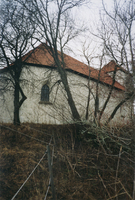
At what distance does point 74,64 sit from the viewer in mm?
8805

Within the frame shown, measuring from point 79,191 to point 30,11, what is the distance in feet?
26.0

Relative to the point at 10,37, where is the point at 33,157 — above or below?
below

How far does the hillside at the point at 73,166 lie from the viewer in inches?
160

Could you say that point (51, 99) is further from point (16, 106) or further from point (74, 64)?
point (16, 106)

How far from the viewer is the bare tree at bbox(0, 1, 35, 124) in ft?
25.9

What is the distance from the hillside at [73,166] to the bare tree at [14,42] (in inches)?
104

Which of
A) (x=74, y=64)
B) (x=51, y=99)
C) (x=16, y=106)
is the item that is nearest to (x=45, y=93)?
(x=51, y=99)

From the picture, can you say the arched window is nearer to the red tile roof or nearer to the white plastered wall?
the white plastered wall

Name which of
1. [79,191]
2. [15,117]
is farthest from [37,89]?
[79,191]

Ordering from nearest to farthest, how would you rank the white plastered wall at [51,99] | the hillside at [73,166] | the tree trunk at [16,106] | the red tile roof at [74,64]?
the hillside at [73,166]
the white plastered wall at [51,99]
the red tile roof at [74,64]
the tree trunk at [16,106]

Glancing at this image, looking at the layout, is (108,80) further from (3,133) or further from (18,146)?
(3,133)

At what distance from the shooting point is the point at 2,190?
5.24 m

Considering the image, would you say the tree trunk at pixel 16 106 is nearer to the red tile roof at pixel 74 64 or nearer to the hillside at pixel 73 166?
the hillside at pixel 73 166

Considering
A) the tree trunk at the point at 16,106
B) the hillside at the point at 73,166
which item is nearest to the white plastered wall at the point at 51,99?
the tree trunk at the point at 16,106
